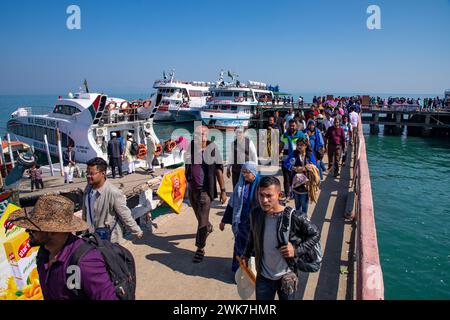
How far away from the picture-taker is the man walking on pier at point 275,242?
256 cm

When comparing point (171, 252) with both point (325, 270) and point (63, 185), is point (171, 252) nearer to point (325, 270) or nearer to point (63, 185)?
point (325, 270)

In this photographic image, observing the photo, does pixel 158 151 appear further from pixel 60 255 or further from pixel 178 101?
pixel 178 101

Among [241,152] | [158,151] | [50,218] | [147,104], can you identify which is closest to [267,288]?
[50,218]

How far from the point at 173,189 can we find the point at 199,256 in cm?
206

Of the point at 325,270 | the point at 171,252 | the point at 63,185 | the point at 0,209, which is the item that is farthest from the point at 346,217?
the point at 63,185

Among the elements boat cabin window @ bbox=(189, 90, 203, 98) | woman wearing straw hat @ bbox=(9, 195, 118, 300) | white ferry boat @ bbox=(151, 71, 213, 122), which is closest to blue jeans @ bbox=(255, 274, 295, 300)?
woman wearing straw hat @ bbox=(9, 195, 118, 300)

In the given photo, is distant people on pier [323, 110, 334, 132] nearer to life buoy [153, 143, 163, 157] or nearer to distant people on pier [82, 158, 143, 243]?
life buoy [153, 143, 163, 157]

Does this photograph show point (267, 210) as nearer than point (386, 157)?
Yes

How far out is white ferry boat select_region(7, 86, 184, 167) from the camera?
15.6 m

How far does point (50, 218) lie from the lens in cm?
205
